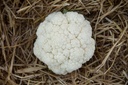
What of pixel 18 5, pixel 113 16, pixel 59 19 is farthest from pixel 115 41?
pixel 18 5

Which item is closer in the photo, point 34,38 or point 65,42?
point 65,42

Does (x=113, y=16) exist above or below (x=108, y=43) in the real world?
above

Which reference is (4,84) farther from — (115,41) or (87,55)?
(115,41)

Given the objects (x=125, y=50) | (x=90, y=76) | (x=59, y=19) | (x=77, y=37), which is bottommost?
(x=90, y=76)
